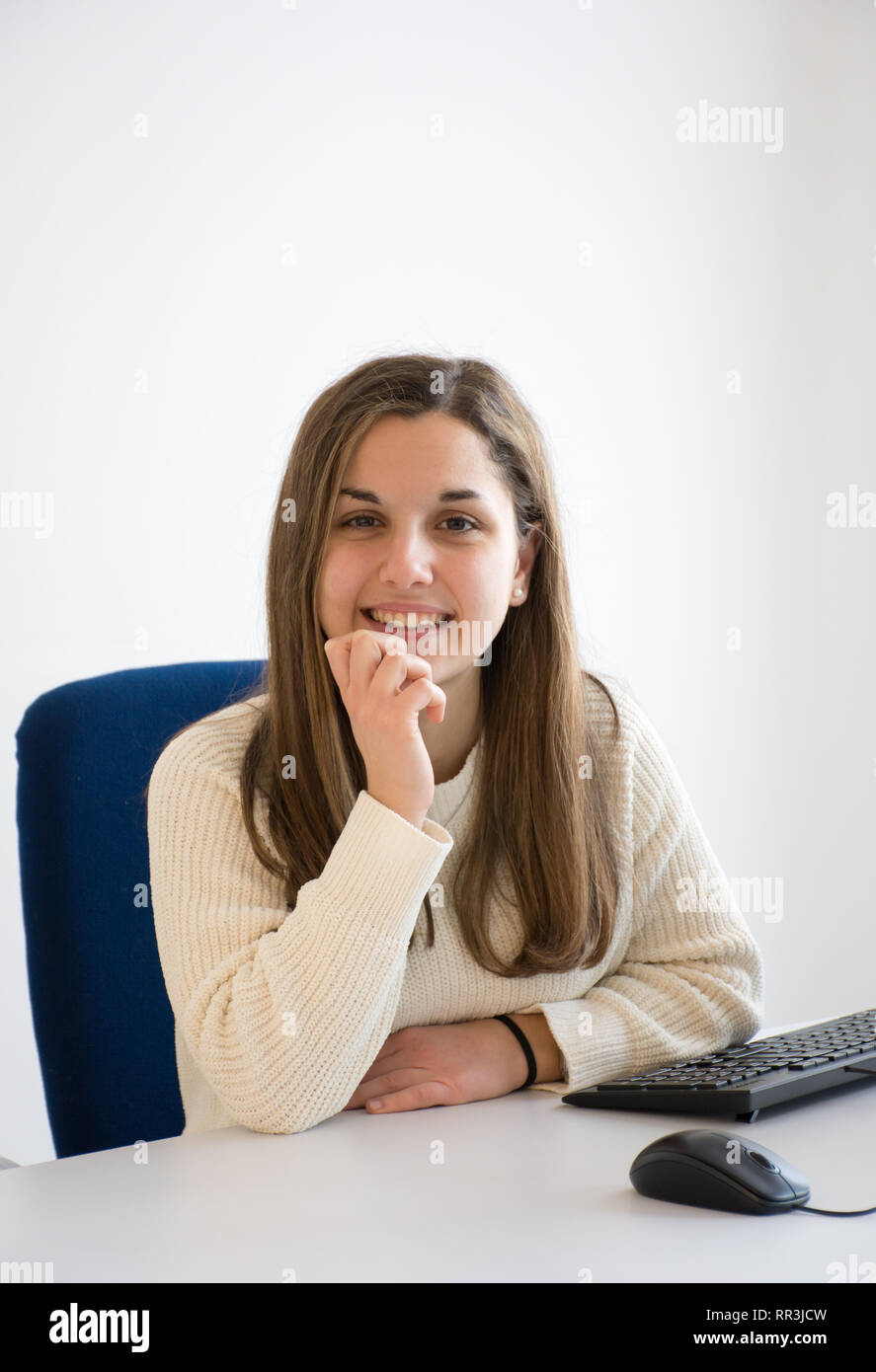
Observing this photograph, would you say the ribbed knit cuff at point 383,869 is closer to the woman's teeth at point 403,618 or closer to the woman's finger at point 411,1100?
the woman's finger at point 411,1100

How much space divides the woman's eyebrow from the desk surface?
0.62 meters

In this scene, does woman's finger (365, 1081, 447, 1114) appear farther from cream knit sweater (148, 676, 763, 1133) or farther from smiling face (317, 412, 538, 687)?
smiling face (317, 412, 538, 687)

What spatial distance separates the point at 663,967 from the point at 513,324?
5.85 ft

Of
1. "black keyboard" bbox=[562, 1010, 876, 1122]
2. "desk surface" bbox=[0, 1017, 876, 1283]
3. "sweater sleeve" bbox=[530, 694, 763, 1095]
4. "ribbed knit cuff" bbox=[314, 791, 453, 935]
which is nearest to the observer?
"desk surface" bbox=[0, 1017, 876, 1283]

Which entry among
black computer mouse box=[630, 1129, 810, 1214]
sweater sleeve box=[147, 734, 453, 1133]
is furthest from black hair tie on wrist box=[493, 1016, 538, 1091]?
black computer mouse box=[630, 1129, 810, 1214]

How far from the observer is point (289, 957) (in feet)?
3.87

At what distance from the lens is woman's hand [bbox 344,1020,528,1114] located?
120 cm

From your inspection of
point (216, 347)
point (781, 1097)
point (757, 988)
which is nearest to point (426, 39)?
point (216, 347)

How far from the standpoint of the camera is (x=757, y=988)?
1.46 metres

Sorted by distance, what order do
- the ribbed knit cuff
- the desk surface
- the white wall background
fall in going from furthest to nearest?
1. the white wall background
2. the ribbed knit cuff
3. the desk surface

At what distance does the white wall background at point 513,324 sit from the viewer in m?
2.32

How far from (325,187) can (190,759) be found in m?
1.65

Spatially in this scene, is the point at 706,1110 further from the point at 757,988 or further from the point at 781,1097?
the point at 757,988

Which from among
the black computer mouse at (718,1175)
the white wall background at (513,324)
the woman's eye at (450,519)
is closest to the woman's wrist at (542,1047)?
the black computer mouse at (718,1175)
